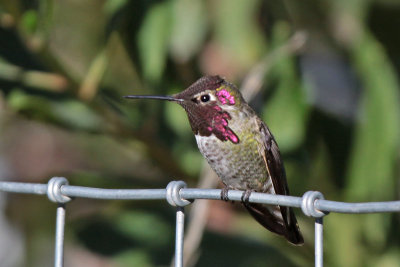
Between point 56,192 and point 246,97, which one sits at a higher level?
point 246,97

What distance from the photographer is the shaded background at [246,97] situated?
2.83m

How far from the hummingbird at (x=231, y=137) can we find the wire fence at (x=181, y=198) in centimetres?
32

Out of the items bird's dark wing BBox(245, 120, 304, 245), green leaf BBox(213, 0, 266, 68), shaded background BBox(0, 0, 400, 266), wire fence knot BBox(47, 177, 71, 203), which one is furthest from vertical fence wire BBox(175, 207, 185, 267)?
green leaf BBox(213, 0, 266, 68)

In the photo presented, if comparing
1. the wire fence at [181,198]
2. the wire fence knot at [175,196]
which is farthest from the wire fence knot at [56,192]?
the wire fence knot at [175,196]

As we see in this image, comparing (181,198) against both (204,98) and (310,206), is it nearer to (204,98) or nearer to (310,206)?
(310,206)

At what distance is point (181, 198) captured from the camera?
1.55 metres

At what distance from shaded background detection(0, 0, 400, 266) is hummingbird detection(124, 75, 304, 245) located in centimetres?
50

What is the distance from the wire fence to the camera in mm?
Answer: 1269

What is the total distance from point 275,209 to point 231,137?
23cm

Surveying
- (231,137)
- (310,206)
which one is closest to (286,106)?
(231,137)

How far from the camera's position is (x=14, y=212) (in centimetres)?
446

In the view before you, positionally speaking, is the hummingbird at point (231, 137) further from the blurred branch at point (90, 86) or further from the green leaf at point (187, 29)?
the green leaf at point (187, 29)

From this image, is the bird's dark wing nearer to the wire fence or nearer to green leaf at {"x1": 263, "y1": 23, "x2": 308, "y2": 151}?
the wire fence

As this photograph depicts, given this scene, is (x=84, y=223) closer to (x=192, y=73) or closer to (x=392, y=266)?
(x=192, y=73)
